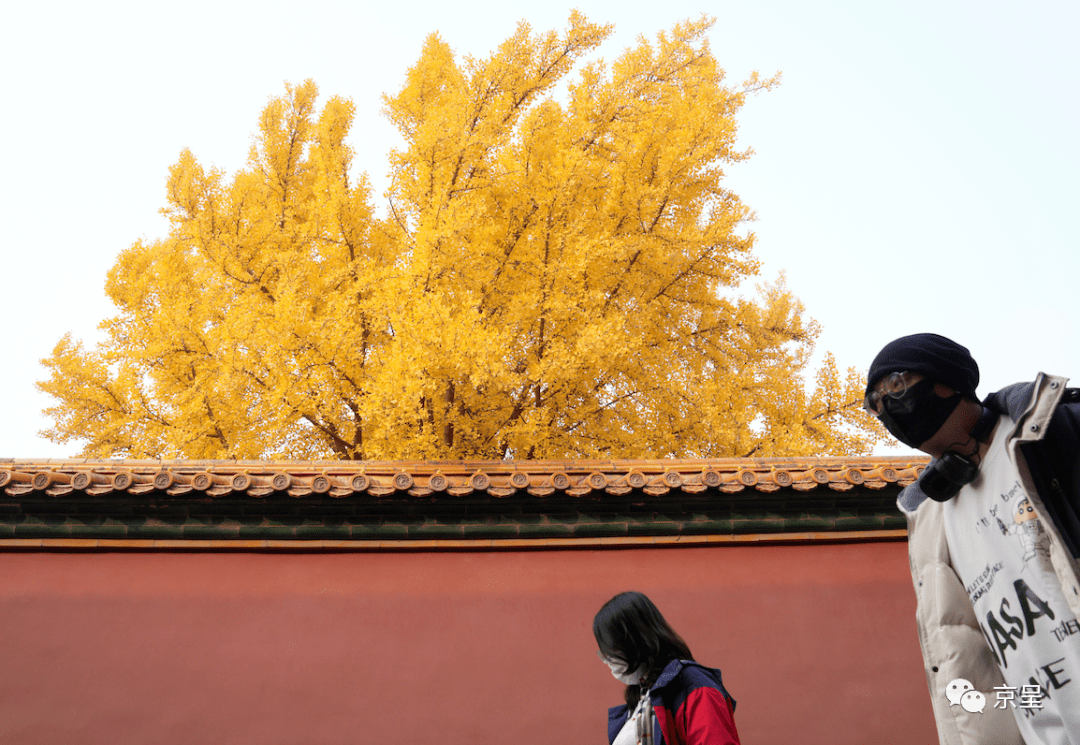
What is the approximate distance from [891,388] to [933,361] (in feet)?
0.34

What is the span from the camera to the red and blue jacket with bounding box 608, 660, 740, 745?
170 centimetres

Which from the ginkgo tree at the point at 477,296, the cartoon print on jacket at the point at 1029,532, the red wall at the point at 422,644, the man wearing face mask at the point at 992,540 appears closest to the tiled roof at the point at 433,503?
the red wall at the point at 422,644

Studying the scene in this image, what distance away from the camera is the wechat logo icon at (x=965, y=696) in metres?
1.59

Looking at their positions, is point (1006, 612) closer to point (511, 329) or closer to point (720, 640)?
point (720, 640)

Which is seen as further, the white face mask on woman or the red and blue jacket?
the white face mask on woman

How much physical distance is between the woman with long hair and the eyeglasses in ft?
2.61

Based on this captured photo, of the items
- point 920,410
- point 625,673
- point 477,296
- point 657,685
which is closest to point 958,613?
point 920,410

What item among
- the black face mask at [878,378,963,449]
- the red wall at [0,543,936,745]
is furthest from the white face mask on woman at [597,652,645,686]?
the red wall at [0,543,936,745]

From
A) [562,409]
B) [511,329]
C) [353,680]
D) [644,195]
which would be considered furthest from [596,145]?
[353,680]

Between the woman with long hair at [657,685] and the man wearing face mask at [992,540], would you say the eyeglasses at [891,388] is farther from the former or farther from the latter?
the woman with long hair at [657,685]

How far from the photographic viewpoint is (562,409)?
22.5ft

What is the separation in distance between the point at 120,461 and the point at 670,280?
5108 millimetres

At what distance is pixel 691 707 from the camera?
1755 mm

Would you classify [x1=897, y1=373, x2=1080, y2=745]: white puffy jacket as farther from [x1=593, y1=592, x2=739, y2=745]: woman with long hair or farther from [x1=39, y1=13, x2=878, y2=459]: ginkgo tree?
[x1=39, y1=13, x2=878, y2=459]: ginkgo tree
